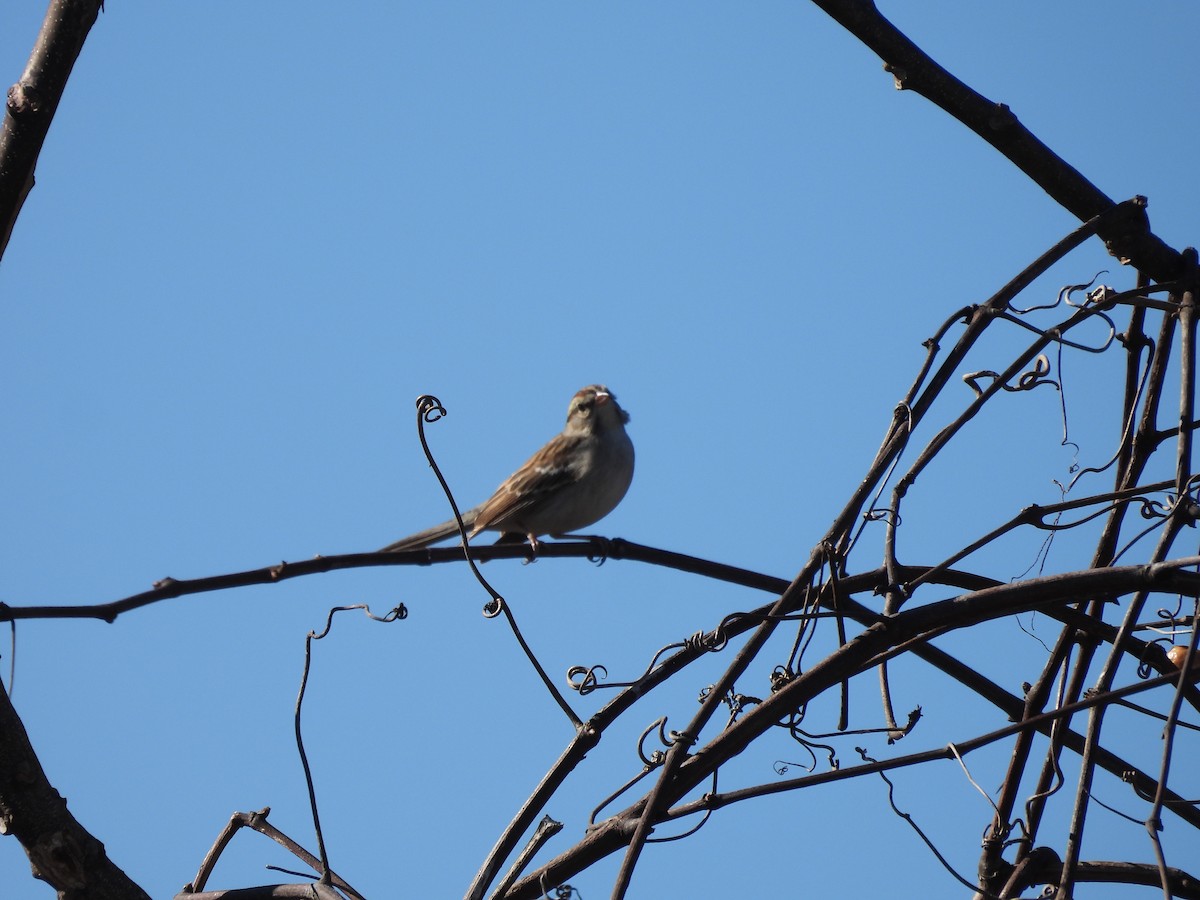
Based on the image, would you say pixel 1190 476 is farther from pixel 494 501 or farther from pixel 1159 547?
pixel 494 501

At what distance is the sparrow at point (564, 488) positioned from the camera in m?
6.41

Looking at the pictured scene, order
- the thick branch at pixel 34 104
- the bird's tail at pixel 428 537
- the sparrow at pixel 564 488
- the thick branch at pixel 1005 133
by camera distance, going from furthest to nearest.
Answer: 1. the sparrow at pixel 564 488
2. the bird's tail at pixel 428 537
3. the thick branch at pixel 1005 133
4. the thick branch at pixel 34 104

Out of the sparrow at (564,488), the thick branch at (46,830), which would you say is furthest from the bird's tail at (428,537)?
the thick branch at (46,830)

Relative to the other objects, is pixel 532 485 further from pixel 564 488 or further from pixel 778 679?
pixel 778 679

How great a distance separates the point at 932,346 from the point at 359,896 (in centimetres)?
156

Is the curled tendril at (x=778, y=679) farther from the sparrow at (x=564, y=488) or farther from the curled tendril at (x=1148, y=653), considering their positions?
the sparrow at (x=564, y=488)

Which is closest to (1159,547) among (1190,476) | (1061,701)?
(1190,476)

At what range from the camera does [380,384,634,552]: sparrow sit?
21.0 feet

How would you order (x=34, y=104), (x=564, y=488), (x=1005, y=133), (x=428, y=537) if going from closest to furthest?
(x=34, y=104)
(x=1005, y=133)
(x=428, y=537)
(x=564, y=488)

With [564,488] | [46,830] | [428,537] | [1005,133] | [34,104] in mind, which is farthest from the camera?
[564,488]

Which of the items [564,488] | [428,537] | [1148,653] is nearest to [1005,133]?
[1148,653]

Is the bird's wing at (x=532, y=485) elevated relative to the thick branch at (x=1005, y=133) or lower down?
elevated

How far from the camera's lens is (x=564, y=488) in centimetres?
643

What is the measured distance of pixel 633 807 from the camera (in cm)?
229
